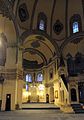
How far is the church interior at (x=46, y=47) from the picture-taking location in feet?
52.6

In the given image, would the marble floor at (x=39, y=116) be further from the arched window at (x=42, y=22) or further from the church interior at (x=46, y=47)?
the arched window at (x=42, y=22)

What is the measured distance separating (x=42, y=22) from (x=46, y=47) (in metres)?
3.89

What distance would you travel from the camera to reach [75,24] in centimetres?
2078

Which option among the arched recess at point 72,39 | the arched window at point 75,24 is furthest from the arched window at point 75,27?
the arched recess at point 72,39

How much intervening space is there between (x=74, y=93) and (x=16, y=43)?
9769 millimetres

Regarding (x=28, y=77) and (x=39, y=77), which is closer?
(x=39, y=77)

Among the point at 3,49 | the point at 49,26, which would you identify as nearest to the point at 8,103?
the point at 3,49

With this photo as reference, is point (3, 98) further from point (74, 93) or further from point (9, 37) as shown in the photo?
point (74, 93)

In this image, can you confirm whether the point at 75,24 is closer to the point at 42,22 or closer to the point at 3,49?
the point at 42,22

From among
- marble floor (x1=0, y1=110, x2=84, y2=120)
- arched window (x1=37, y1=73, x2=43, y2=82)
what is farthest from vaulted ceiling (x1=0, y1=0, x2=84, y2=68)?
marble floor (x1=0, y1=110, x2=84, y2=120)

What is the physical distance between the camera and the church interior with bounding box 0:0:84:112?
16047 mm

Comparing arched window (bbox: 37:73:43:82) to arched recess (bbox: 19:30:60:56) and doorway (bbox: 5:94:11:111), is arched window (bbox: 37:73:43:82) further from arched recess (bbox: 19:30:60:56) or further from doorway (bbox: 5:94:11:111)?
doorway (bbox: 5:94:11:111)

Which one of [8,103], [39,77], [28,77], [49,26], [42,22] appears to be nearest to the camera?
[8,103]

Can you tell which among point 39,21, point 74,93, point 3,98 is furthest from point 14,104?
point 39,21
